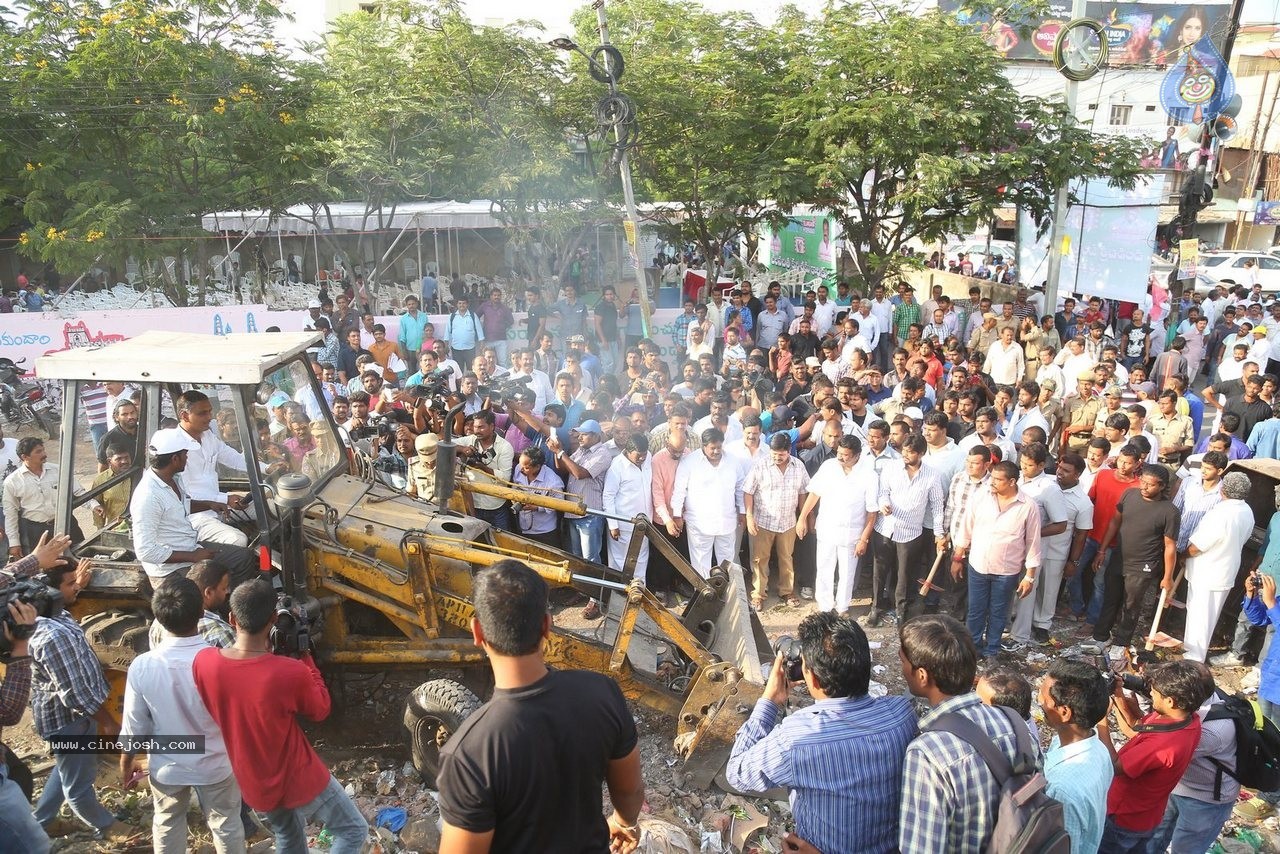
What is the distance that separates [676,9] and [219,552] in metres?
13.9

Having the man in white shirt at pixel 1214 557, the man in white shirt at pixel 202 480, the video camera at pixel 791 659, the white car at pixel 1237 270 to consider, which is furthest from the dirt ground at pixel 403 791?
the white car at pixel 1237 270

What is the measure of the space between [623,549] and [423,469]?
68.9 inches

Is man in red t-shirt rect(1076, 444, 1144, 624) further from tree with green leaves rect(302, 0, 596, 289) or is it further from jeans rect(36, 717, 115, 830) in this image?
tree with green leaves rect(302, 0, 596, 289)

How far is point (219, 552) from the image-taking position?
4547 millimetres

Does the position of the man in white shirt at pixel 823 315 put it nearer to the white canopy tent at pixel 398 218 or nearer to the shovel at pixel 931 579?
the shovel at pixel 931 579

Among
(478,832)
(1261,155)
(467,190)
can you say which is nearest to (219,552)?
(478,832)

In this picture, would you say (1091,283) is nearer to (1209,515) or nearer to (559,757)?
(1209,515)

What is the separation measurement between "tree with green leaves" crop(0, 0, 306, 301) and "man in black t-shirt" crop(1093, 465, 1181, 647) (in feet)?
45.4

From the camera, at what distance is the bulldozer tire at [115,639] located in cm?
461

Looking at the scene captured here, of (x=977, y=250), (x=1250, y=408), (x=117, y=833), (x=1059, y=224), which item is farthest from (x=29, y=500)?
(x=977, y=250)

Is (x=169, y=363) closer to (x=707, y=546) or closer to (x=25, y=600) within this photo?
(x=25, y=600)

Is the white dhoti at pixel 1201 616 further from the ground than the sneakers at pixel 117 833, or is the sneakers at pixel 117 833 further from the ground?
the white dhoti at pixel 1201 616

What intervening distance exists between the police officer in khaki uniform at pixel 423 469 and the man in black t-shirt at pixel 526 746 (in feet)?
13.9

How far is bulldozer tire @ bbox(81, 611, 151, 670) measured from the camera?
461 centimetres
